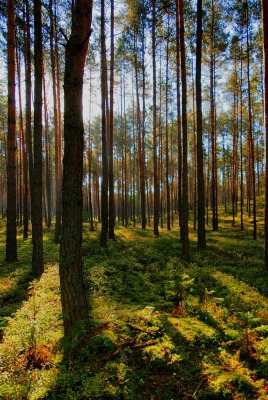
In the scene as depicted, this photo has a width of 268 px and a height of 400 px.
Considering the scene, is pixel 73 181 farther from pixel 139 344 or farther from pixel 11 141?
pixel 11 141

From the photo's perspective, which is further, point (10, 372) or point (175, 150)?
point (175, 150)

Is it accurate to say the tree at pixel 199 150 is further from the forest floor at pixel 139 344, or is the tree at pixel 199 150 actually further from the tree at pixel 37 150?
the tree at pixel 37 150

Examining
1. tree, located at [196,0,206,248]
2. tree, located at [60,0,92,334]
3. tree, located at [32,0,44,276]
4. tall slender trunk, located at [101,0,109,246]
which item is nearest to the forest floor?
tree, located at [60,0,92,334]

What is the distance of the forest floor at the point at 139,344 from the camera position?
3002mm

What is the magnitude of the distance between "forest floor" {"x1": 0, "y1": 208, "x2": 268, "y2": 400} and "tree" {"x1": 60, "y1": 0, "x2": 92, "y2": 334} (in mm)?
473

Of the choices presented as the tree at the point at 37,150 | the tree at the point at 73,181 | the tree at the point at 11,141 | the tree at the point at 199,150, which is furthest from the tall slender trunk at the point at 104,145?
the tree at the point at 73,181

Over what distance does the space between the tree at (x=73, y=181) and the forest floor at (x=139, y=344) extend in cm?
47

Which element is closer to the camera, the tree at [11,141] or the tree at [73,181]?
the tree at [73,181]

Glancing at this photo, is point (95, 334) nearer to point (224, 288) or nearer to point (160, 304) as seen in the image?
point (160, 304)

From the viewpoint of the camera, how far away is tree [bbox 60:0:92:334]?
3.96 meters

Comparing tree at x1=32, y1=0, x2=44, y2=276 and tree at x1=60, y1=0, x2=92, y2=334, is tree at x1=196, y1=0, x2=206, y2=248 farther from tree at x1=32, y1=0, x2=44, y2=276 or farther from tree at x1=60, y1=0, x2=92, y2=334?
tree at x1=60, y1=0, x2=92, y2=334

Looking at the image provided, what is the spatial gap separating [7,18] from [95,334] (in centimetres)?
1209

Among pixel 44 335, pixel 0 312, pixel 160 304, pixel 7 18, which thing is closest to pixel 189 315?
pixel 160 304

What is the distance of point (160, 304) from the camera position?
18.1 feet
